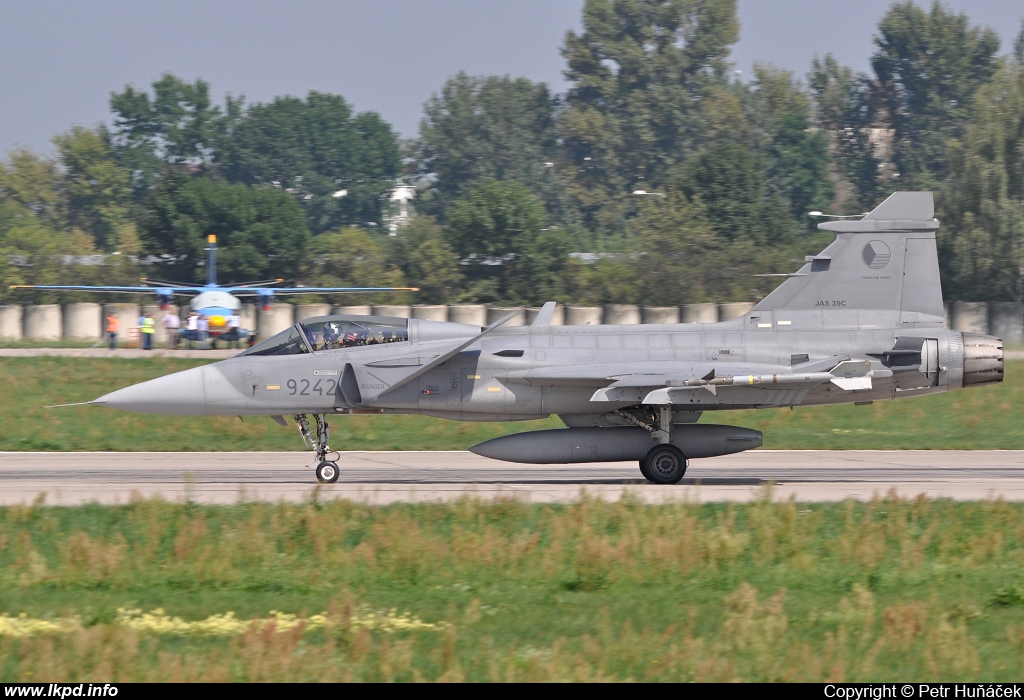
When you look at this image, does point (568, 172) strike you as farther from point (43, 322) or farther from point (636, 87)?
point (43, 322)

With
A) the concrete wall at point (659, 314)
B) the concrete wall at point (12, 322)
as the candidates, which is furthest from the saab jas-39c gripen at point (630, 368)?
the concrete wall at point (12, 322)

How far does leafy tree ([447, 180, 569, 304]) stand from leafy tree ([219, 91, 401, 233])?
45.8m

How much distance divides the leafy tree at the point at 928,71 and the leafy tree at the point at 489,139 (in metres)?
35.2

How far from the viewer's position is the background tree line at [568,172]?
218 feet

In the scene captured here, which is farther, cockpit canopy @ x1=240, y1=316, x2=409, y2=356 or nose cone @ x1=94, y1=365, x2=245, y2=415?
cockpit canopy @ x1=240, y1=316, x2=409, y2=356

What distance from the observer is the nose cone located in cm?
1758

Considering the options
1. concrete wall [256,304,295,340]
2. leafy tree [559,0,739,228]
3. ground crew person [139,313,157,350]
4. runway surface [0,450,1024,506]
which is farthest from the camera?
leafy tree [559,0,739,228]

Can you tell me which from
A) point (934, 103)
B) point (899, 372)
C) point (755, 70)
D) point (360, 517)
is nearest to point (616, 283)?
point (899, 372)

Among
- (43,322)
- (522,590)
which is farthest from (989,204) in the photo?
(522,590)

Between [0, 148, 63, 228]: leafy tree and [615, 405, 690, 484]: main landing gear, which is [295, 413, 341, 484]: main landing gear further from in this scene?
[0, 148, 63, 228]: leafy tree

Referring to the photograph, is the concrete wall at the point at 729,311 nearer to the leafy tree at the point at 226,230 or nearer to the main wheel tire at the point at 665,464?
the main wheel tire at the point at 665,464

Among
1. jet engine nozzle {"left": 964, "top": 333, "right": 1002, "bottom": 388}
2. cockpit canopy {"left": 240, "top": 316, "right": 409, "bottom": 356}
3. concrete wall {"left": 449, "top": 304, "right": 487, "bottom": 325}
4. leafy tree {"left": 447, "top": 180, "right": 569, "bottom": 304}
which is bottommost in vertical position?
jet engine nozzle {"left": 964, "top": 333, "right": 1002, "bottom": 388}

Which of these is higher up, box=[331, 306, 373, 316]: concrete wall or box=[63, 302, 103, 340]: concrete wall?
box=[331, 306, 373, 316]: concrete wall

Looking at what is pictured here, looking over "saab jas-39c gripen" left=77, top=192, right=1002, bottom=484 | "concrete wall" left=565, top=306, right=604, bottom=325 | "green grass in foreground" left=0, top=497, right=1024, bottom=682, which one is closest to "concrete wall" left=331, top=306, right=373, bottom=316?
"concrete wall" left=565, top=306, right=604, bottom=325
